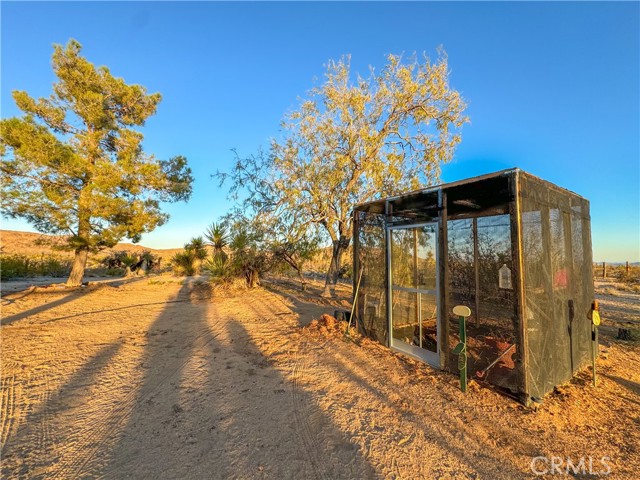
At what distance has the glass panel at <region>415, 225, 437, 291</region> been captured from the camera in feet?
17.5

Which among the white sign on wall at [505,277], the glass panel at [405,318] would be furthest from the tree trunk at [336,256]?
the white sign on wall at [505,277]

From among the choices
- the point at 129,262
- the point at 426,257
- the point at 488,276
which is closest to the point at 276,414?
the point at 426,257

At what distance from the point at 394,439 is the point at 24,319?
30.3ft

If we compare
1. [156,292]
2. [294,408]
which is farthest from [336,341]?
[156,292]

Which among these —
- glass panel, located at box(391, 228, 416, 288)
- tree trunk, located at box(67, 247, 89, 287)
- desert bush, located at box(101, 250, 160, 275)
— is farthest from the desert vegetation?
glass panel, located at box(391, 228, 416, 288)

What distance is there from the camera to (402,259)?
225 inches

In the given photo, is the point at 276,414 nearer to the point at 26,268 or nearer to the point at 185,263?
the point at 185,263

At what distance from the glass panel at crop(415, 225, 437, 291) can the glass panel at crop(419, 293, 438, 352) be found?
1.07ft

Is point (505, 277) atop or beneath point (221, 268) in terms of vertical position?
atop

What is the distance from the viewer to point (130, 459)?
2.50 meters

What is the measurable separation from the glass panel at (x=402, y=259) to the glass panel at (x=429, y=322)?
45cm

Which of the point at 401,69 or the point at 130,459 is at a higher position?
the point at 401,69

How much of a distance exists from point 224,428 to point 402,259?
13.4ft

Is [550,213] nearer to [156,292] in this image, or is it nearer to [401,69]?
[401,69]
